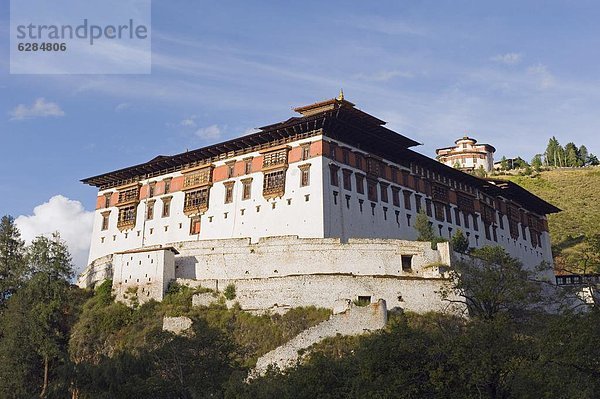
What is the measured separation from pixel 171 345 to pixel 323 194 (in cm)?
2620

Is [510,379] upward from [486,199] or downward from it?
downward

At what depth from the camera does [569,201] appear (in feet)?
429

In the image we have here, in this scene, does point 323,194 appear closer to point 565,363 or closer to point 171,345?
point 171,345

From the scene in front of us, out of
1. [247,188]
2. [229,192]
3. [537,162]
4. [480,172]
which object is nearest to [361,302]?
[247,188]

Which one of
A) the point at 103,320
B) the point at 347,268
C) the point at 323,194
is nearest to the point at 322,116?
the point at 323,194

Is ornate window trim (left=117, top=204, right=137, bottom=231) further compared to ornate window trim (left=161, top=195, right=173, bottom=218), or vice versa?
ornate window trim (left=117, top=204, right=137, bottom=231)

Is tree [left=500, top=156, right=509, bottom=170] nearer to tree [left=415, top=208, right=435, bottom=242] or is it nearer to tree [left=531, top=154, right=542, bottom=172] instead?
tree [left=531, top=154, right=542, bottom=172]

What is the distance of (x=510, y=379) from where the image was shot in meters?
31.6

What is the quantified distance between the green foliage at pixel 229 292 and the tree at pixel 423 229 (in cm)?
1887

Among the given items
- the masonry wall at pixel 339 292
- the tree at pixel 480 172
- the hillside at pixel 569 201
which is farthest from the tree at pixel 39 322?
the tree at pixel 480 172

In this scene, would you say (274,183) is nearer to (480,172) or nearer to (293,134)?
(293,134)

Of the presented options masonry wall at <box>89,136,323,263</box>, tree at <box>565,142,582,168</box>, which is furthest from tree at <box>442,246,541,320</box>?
tree at <box>565,142,582,168</box>

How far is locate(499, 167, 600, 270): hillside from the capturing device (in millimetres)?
110238

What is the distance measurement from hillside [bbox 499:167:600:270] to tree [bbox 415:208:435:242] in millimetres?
35066
